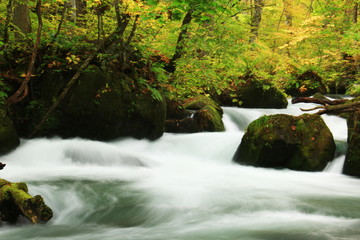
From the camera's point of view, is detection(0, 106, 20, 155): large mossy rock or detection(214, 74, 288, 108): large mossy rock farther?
detection(214, 74, 288, 108): large mossy rock

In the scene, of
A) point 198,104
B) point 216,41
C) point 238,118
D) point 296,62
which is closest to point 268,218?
point 216,41

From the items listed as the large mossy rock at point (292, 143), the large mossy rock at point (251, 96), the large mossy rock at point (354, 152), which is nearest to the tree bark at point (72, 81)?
the large mossy rock at point (292, 143)

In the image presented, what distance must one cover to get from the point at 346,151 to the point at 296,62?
98.9 inches

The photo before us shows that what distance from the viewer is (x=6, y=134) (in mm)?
7109

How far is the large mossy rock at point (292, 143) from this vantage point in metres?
7.67

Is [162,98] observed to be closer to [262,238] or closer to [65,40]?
[65,40]

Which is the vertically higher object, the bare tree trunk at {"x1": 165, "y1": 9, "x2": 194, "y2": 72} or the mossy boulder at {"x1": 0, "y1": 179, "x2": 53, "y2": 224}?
the bare tree trunk at {"x1": 165, "y1": 9, "x2": 194, "y2": 72}

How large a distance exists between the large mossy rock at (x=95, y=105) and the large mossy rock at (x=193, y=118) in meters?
2.05

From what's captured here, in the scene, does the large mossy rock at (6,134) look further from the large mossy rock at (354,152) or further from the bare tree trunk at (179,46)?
the large mossy rock at (354,152)

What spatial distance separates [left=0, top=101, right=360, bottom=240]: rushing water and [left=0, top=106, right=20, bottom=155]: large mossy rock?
193 millimetres

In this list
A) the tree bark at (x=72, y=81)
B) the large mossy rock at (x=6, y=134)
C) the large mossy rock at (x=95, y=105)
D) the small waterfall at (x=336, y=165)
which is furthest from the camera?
the large mossy rock at (x=95, y=105)

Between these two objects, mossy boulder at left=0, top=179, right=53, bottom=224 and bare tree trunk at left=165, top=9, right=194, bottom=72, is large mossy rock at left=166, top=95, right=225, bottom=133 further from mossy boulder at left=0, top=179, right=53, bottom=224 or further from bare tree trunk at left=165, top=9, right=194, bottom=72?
mossy boulder at left=0, top=179, right=53, bottom=224

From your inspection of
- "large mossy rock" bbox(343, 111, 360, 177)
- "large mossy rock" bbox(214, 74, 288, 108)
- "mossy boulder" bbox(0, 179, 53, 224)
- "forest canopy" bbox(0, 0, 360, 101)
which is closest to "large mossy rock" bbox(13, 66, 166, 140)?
"forest canopy" bbox(0, 0, 360, 101)

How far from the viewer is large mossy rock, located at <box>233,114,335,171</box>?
767 cm
